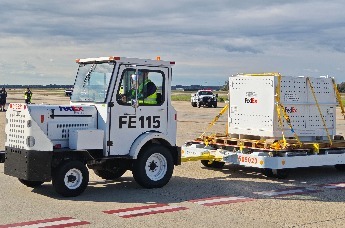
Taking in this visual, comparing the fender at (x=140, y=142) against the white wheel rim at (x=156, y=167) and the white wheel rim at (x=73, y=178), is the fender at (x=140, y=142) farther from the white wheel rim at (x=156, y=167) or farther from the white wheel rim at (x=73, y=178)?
the white wheel rim at (x=73, y=178)

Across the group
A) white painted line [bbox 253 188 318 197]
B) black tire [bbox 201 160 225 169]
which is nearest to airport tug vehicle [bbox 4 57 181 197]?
white painted line [bbox 253 188 318 197]

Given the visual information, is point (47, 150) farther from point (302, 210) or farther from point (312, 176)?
point (312, 176)

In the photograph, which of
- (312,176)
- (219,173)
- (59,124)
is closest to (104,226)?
(59,124)

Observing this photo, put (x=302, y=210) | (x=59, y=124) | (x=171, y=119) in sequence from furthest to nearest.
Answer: (x=171, y=119), (x=59, y=124), (x=302, y=210)

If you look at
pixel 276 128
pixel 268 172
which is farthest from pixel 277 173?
pixel 276 128

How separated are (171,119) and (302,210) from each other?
3430 mm

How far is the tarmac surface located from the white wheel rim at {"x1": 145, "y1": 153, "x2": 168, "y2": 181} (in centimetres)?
33

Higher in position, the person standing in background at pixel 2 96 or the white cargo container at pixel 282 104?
the person standing in background at pixel 2 96

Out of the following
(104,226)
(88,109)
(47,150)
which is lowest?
(104,226)

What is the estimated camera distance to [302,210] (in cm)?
955

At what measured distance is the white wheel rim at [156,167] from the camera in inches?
451

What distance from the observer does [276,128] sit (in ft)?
43.6

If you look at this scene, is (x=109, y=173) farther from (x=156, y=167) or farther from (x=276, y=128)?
(x=276, y=128)

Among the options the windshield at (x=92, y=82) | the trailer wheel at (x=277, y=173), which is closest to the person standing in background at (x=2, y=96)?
the windshield at (x=92, y=82)
